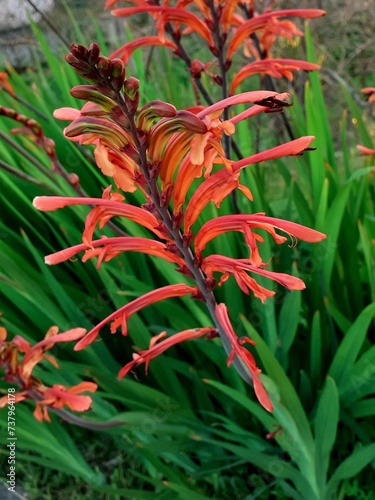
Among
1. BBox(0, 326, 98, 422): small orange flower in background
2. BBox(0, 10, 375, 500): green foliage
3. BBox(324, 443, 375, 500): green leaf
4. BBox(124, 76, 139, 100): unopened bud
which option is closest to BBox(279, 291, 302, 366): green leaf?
BBox(0, 10, 375, 500): green foliage

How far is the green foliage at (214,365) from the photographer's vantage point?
1085mm

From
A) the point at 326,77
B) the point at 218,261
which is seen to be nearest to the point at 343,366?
the point at 218,261

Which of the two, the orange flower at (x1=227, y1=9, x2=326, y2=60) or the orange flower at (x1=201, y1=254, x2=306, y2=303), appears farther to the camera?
the orange flower at (x1=227, y1=9, x2=326, y2=60)

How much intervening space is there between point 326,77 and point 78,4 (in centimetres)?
237

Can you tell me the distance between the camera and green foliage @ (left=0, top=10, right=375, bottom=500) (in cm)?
108

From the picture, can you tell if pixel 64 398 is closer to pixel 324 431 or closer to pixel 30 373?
pixel 30 373

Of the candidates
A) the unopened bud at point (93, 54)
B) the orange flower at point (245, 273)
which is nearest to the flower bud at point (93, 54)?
the unopened bud at point (93, 54)

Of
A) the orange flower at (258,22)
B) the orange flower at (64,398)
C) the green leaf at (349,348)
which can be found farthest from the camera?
the orange flower at (258,22)

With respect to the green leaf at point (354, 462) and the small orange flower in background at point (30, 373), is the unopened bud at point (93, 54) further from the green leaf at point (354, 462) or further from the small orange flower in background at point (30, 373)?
the green leaf at point (354, 462)

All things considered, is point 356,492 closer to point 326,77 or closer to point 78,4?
point 326,77

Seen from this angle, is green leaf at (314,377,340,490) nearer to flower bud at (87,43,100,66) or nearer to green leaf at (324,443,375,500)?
green leaf at (324,443,375,500)

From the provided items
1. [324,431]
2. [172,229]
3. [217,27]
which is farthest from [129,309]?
[217,27]

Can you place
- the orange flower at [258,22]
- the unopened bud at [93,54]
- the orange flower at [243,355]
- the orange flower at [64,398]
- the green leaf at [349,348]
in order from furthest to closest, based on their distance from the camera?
1. the orange flower at [258,22]
2. the green leaf at [349,348]
3. the orange flower at [64,398]
4. the orange flower at [243,355]
5. the unopened bud at [93,54]

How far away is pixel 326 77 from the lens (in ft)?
12.5
